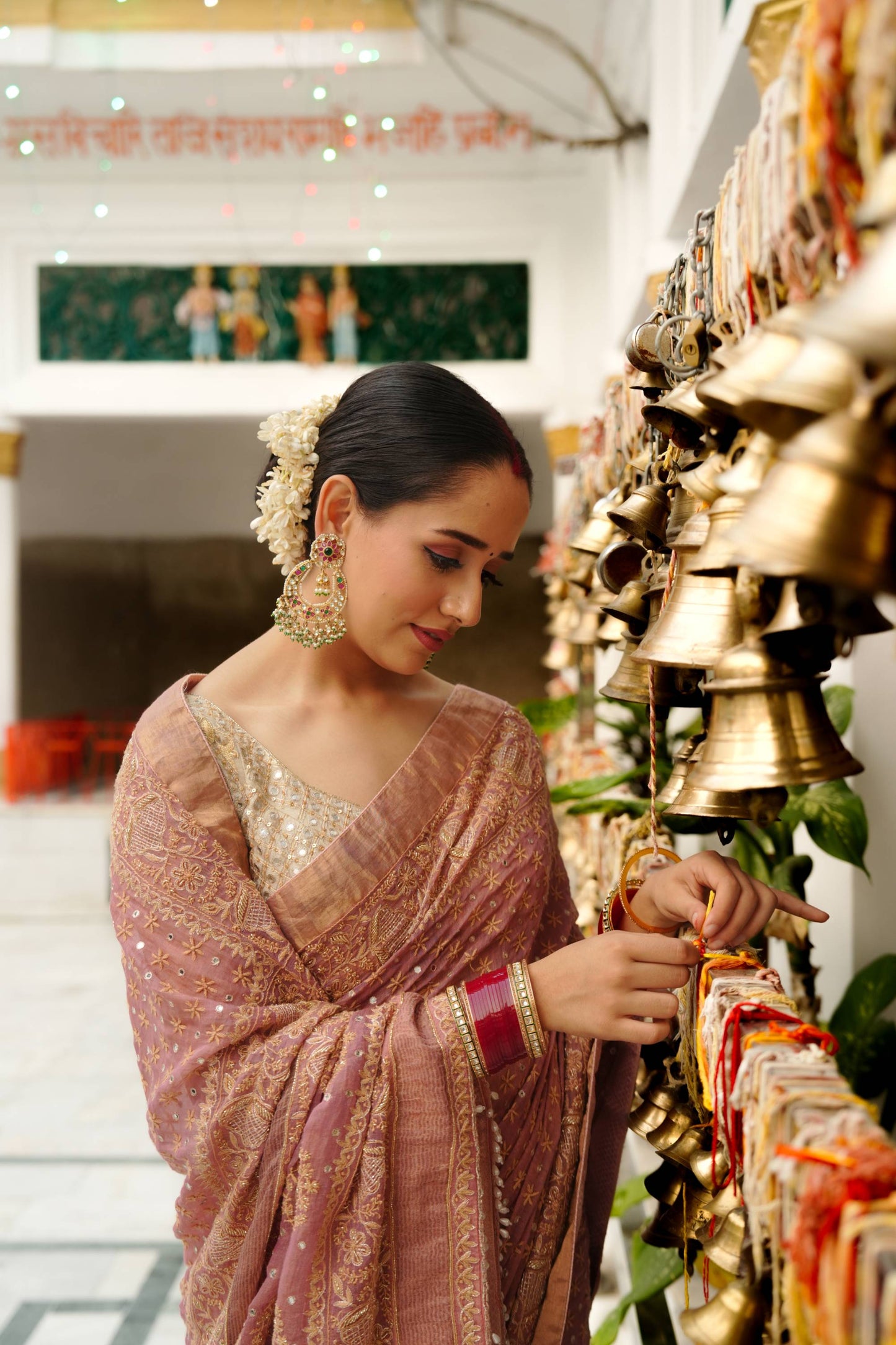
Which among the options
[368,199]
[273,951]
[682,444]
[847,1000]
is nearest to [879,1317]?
[682,444]

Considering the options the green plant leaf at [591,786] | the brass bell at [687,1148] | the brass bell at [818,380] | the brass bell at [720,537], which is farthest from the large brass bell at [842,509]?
the green plant leaf at [591,786]

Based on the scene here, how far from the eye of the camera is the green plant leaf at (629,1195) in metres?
2.26

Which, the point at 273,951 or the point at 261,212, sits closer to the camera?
the point at 273,951

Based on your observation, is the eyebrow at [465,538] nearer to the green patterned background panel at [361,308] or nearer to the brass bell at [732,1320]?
the brass bell at [732,1320]

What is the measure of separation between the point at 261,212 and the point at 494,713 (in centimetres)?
694

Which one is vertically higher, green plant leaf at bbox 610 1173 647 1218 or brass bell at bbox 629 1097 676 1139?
brass bell at bbox 629 1097 676 1139

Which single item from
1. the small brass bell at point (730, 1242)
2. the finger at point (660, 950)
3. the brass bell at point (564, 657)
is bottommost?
the small brass bell at point (730, 1242)

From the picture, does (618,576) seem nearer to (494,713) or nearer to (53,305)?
(494,713)

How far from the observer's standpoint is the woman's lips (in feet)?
4.19

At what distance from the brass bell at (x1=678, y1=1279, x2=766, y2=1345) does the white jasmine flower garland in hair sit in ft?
3.00

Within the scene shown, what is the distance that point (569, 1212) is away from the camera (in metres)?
1.35

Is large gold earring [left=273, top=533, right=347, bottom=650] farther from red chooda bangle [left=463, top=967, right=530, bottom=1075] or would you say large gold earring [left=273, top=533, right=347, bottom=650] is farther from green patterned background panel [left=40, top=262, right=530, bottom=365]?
green patterned background panel [left=40, top=262, right=530, bottom=365]

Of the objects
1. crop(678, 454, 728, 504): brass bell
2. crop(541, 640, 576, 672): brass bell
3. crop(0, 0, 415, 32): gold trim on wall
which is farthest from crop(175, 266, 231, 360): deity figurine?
crop(678, 454, 728, 504): brass bell

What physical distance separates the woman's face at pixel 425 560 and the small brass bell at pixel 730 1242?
60cm
